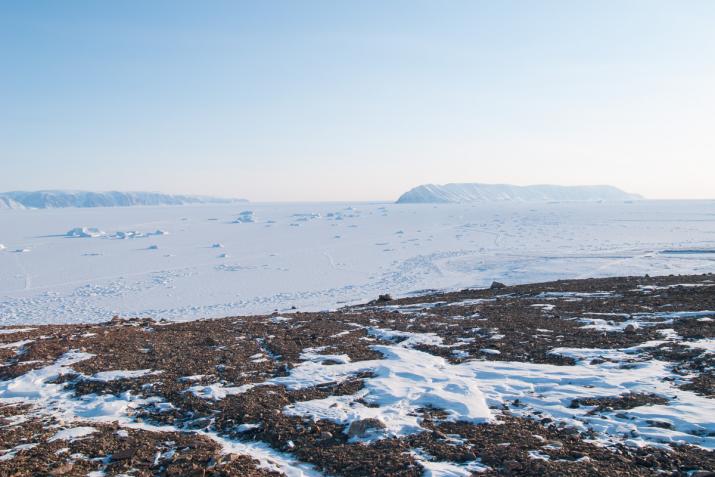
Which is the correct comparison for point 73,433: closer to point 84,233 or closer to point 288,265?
point 288,265

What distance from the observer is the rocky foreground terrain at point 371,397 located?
4.65 meters

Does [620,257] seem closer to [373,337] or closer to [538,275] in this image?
[538,275]

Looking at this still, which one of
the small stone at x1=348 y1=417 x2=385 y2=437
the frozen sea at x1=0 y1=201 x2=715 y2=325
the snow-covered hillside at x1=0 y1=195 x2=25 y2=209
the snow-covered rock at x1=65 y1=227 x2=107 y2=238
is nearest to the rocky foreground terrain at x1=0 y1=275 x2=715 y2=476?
the small stone at x1=348 y1=417 x2=385 y2=437

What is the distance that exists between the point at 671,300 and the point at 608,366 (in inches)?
233

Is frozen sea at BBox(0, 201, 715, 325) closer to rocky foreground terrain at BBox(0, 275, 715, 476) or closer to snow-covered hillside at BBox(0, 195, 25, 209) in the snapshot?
rocky foreground terrain at BBox(0, 275, 715, 476)

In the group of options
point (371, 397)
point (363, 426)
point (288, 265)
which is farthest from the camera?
point (288, 265)

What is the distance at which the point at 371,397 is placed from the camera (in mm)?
→ 6344

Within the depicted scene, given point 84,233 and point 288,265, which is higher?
point 84,233

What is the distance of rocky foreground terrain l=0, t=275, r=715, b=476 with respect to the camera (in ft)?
15.3

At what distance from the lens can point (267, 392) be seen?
6.53 m

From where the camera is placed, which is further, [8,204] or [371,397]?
[8,204]

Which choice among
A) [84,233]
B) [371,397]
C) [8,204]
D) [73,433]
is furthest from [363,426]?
[8,204]

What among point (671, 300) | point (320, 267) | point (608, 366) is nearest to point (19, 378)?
point (608, 366)

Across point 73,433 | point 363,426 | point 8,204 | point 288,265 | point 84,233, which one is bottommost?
point 288,265
